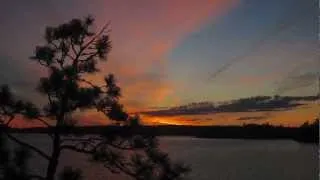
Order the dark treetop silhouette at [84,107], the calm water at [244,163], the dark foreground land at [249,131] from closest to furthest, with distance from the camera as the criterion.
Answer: the dark treetop silhouette at [84,107] < the dark foreground land at [249,131] < the calm water at [244,163]

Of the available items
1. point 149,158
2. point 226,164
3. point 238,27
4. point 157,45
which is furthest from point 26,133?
point 226,164

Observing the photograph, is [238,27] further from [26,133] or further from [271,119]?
[26,133]

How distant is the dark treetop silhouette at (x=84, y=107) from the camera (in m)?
1.91

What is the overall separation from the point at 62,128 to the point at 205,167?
562cm

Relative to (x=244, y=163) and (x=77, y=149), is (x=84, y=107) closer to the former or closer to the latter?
(x=77, y=149)

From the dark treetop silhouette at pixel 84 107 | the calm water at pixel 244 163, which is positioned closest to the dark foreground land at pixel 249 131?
the dark treetop silhouette at pixel 84 107

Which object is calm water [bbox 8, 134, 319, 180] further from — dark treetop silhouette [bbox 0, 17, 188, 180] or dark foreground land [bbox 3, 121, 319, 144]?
dark treetop silhouette [bbox 0, 17, 188, 180]

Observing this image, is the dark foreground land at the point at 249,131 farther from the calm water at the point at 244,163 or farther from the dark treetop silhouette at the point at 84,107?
the calm water at the point at 244,163

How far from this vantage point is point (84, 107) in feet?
6.37

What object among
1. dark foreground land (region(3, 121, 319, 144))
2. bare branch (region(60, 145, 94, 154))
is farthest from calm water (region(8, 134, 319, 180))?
bare branch (region(60, 145, 94, 154))

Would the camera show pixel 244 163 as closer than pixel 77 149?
No

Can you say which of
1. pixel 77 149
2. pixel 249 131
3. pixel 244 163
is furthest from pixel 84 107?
pixel 244 163

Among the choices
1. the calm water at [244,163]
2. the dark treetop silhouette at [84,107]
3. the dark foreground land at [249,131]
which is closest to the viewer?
the dark treetop silhouette at [84,107]

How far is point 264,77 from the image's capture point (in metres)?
3.25
